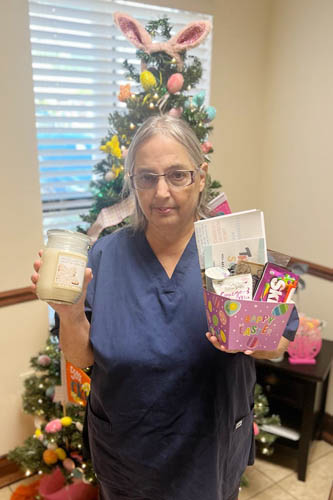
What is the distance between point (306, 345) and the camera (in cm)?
202

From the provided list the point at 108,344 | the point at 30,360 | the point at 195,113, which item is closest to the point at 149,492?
the point at 108,344

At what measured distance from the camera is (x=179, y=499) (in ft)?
3.56

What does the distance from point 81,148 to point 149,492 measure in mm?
1419

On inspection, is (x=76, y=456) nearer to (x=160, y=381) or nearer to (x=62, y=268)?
(x=160, y=381)

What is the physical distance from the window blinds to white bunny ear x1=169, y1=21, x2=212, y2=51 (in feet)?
1.39

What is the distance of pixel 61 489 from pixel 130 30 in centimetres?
179

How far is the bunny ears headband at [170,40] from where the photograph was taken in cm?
152

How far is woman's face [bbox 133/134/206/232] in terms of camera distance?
104cm

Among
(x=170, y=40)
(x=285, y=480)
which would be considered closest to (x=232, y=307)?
(x=170, y=40)

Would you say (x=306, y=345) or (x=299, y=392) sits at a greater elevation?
(x=306, y=345)

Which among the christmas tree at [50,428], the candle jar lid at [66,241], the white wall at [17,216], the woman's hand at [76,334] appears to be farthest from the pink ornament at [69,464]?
the candle jar lid at [66,241]

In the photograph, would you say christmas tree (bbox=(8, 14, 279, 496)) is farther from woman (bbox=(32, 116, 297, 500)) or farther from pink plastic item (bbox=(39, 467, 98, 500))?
woman (bbox=(32, 116, 297, 500))

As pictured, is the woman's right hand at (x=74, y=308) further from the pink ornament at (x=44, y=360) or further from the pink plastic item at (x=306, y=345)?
the pink plastic item at (x=306, y=345)

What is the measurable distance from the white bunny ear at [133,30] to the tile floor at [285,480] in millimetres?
1887
